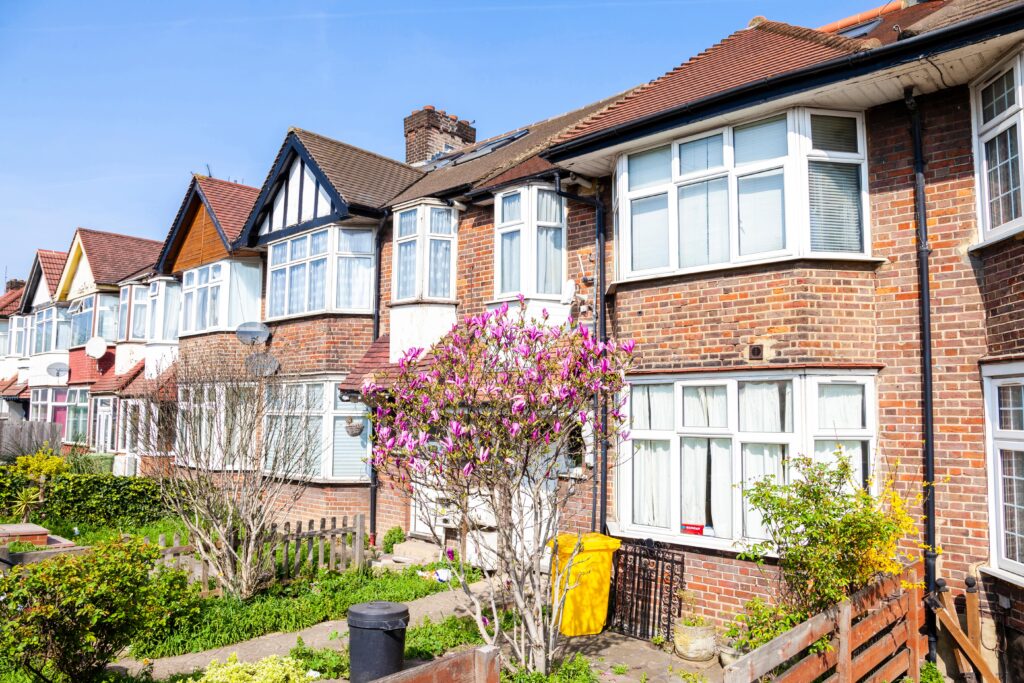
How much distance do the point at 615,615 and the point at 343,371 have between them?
8.30 m

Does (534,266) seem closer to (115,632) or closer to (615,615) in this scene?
(615,615)

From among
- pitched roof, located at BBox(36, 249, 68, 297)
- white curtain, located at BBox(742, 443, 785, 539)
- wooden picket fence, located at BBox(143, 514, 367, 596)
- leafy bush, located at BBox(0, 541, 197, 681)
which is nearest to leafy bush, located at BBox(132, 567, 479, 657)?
wooden picket fence, located at BBox(143, 514, 367, 596)

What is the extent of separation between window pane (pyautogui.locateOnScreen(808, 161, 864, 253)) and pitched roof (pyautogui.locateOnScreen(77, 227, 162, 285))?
25.0m

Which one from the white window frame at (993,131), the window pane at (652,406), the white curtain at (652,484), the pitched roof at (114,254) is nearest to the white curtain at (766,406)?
the window pane at (652,406)

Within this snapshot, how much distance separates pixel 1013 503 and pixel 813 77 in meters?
5.09

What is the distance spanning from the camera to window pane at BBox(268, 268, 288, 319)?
17266 mm

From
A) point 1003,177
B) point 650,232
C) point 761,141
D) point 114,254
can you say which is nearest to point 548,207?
point 650,232

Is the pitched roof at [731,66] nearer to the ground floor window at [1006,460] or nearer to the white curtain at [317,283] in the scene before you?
the ground floor window at [1006,460]

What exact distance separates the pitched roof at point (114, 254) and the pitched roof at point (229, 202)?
8360 millimetres

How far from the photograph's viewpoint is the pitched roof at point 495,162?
1435cm

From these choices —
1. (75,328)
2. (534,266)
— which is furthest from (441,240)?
(75,328)

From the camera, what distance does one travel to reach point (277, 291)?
17453mm

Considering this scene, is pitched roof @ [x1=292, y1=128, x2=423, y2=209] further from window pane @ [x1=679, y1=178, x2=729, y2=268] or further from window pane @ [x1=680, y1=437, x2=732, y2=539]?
window pane @ [x1=680, y1=437, x2=732, y2=539]

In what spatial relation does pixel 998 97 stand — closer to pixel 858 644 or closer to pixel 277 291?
pixel 858 644
